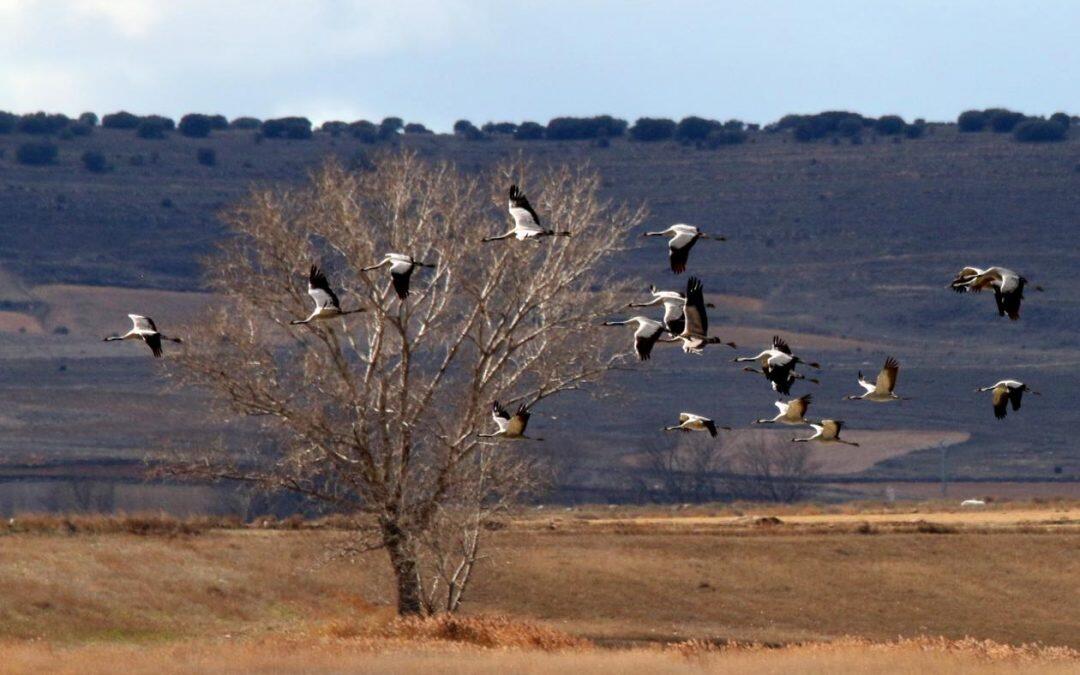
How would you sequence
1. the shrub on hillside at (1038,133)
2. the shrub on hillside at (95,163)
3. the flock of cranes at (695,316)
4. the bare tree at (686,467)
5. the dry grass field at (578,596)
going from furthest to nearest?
the shrub on hillside at (1038,133), the shrub on hillside at (95,163), the bare tree at (686,467), the dry grass field at (578,596), the flock of cranes at (695,316)

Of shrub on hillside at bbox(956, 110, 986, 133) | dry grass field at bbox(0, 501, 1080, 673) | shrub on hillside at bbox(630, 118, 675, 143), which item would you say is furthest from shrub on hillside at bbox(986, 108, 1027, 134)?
dry grass field at bbox(0, 501, 1080, 673)

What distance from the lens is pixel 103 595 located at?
147ft

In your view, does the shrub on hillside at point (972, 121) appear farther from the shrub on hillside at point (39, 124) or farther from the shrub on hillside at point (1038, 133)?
the shrub on hillside at point (39, 124)

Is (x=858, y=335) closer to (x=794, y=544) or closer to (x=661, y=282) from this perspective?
(x=661, y=282)

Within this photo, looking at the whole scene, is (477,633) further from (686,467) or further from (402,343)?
(686,467)

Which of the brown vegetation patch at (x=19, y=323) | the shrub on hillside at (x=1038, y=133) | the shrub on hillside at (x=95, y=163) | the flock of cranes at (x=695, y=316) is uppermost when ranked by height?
the flock of cranes at (x=695, y=316)

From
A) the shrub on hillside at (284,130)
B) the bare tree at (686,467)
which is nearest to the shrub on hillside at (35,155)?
the shrub on hillside at (284,130)

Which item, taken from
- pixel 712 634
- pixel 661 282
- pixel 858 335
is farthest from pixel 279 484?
pixel 858 335

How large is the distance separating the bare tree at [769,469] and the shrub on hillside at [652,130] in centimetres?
7092

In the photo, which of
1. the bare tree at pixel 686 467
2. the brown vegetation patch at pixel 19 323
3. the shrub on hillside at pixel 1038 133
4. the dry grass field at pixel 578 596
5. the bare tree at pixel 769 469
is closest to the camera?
the dry grass field at pixel 578 596

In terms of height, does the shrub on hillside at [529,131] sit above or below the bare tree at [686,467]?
above

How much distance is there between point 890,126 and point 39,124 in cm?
7291

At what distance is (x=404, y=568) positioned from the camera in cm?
3922

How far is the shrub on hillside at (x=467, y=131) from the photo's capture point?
7149 inches
